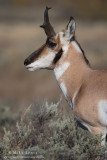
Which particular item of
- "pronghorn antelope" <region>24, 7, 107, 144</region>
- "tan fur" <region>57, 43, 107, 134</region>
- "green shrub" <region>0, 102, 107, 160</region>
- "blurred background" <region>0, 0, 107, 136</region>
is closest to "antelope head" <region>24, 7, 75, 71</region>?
"pronghorn antelope" <region>24, 7, 107, 144</region>

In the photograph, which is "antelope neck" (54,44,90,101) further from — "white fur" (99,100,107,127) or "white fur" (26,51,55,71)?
"white fur" (99,100,107,127)

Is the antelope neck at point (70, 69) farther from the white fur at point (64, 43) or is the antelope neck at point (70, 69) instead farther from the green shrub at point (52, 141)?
the green shrub at point (52, 141)

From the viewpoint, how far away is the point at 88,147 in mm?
A: 6930

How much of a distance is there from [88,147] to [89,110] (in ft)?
1.66

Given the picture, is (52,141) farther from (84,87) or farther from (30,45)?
(30,45)

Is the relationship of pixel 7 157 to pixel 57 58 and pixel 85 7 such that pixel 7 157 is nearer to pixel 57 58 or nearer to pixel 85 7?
pixel 57 58

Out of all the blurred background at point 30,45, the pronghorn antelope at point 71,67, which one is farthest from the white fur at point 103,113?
the blurred background at point 30,45

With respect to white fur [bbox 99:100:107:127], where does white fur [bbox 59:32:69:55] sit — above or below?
above

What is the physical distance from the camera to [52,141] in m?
6.98

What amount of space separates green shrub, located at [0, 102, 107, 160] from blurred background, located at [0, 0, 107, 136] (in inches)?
16.3

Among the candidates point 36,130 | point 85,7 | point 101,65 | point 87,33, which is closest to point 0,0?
point 85,7

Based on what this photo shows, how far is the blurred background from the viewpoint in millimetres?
16873

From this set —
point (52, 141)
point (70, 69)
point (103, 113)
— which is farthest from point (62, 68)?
point (52, 141)

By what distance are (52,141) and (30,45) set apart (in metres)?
25.5
